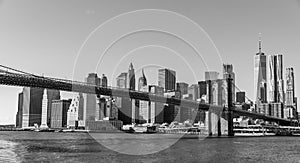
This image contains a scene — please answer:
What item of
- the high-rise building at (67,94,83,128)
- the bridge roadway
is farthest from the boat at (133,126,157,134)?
the bridge roadway

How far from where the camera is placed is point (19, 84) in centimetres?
5825

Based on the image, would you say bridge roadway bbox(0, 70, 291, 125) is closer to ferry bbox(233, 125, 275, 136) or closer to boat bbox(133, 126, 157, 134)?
ferry bbox(233, 125, 275, 136)

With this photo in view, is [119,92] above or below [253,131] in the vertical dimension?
above

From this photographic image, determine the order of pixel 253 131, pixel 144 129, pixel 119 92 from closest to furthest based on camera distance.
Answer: pixel 119 92 < pixel 253 131 < pixel 144 129

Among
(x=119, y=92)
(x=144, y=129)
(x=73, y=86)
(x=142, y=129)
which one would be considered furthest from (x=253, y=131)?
(x=73, y=86)

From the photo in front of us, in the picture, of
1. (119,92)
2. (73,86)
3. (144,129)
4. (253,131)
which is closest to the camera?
(73,86)

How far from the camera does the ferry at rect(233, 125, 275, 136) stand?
124188 millimetres

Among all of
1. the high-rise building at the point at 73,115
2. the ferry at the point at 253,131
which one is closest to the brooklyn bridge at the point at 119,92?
the ferry at the point at 253,131

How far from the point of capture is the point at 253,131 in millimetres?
126062

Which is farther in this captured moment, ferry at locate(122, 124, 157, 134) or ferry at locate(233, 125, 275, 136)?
ferry at locate(122, 124, 157, 134)

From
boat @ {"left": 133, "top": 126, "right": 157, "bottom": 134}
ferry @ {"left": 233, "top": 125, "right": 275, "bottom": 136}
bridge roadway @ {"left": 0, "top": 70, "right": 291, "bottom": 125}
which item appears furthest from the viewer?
boat @ {"left": 133, "top": 126, "right": 157, "bottom": 134}

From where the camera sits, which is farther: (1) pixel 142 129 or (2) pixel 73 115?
(2) pixel 73 115

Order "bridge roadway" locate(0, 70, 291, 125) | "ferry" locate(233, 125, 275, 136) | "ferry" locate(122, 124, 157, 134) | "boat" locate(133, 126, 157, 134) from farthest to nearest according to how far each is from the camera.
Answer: "ferry" locate(122, 124, 157, 134) < "boat" locate(133, 126, 157, 134) < "ferry" locate(233, 125, 275, 136) < "bridge roadway" locate(0, 70, 291, 125)

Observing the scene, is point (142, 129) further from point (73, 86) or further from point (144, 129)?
point (73, 86)
